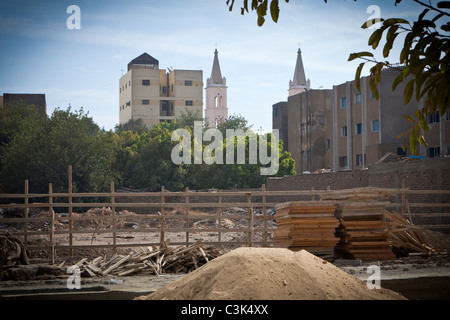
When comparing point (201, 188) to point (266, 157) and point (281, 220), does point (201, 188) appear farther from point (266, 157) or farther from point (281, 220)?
point (281, 220)

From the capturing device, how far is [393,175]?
2442 cm

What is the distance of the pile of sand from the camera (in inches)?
256

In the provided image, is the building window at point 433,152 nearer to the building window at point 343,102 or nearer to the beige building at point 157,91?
the building window at point 343,102

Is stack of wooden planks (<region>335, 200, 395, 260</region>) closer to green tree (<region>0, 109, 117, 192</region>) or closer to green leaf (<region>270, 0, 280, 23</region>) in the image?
green leaf (<region>270, 0, 280, 23</region>)

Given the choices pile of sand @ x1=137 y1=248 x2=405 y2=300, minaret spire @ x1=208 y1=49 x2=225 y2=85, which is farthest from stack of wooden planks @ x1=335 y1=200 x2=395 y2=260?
minaret spire @ x1=208 y1=49 x2=225 y2=85

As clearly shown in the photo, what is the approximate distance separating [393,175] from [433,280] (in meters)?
14.2

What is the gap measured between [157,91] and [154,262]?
71.6 m

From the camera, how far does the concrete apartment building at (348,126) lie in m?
37.1

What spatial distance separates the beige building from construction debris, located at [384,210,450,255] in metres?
68.3

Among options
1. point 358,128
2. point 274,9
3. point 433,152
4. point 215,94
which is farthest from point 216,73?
point 274,9

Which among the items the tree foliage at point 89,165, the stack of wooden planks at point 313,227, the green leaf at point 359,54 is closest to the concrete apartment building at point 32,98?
the tree foliage at point 89,165

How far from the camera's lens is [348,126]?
42.5 metres
